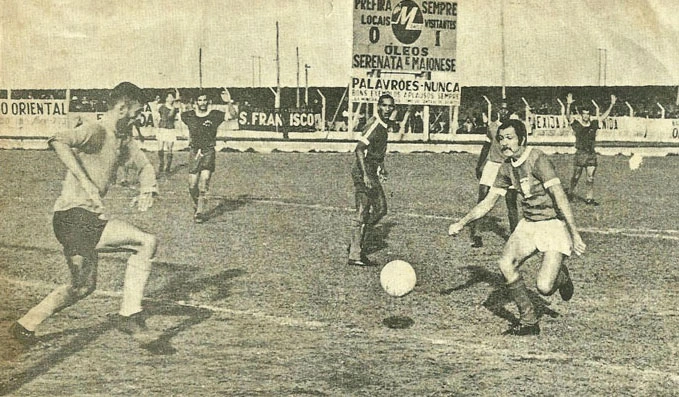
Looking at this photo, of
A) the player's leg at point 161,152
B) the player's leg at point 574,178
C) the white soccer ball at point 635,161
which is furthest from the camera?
the white soccer ball at point 635,161

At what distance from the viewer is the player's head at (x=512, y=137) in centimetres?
512

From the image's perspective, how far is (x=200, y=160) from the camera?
9.10 m

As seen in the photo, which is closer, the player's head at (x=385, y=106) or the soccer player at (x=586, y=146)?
the player's head at (x=385, y=106)

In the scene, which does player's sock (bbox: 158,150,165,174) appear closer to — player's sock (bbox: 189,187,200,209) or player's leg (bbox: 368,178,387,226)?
player's sock (bbox: 189,187,200,209)

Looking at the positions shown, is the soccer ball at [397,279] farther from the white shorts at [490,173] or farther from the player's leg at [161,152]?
the player's leg at [161,152]

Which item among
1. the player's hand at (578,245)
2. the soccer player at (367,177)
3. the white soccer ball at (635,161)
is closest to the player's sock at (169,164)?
the soccer player at (367,177)

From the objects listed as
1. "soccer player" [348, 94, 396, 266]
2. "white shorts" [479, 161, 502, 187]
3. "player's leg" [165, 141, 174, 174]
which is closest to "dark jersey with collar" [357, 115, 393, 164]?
"soccer player" [348, 94, 396, 266]

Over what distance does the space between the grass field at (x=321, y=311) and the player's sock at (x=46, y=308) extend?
0.16 metres

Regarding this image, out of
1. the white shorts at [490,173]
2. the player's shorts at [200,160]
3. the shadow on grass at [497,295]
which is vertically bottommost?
the shadow on grass at [497,295]

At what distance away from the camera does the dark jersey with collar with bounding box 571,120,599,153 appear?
438 inches

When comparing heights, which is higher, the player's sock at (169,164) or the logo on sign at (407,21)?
the logo on sign at (407,21)

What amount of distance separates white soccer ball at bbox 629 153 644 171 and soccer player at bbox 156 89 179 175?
882 cm

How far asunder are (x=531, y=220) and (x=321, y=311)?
5.62ft

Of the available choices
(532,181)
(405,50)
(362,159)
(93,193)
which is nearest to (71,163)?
(93,193)
